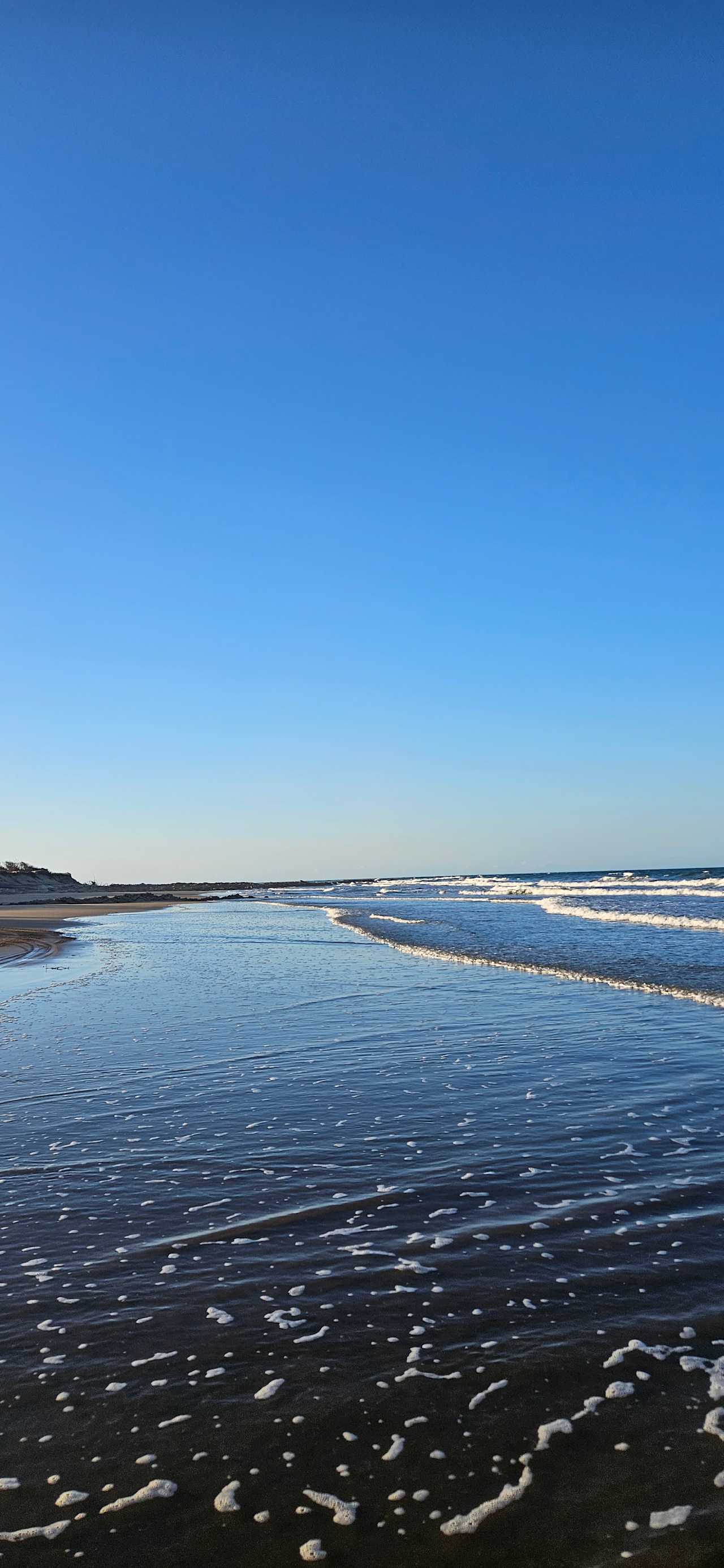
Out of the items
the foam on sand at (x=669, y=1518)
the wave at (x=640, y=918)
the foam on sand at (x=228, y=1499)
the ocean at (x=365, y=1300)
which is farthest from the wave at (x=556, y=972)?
the foam on sand at (x=228, y=1499)

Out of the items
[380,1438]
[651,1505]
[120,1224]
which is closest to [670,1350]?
[651,1505]

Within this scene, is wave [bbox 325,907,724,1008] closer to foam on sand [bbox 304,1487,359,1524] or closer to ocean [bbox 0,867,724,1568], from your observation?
ocean [bbox 0,867,724,1568]

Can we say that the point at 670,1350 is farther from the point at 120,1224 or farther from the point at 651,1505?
the point at 120,1224

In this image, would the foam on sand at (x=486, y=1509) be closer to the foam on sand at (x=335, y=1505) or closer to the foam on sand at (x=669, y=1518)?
the foam on sand at (x=335, y=1505)

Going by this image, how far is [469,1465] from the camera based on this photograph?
413 cm

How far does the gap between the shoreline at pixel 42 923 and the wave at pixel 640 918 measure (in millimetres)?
24291

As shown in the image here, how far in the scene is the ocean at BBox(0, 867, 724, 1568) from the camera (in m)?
3.87

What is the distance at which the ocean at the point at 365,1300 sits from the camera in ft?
12.7

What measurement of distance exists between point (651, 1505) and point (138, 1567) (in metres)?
2.12

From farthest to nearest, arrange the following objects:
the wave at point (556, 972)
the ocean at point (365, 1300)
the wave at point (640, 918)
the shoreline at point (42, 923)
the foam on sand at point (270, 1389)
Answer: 1. the wave at point (640, 918)
2. the shoreline at point (42, 923)
3. the wave at point (556, 972)
4. the foam on sand at point (270, 1389)
5. the ocean at point (365, 1300)

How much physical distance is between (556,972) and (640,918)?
790 inches

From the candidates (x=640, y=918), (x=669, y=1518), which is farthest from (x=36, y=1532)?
(x=640, y=918)

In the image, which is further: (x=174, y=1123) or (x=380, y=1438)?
(x=174, y=1123)

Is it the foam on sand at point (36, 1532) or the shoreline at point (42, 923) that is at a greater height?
the foam on sand at point (36, 1532)
